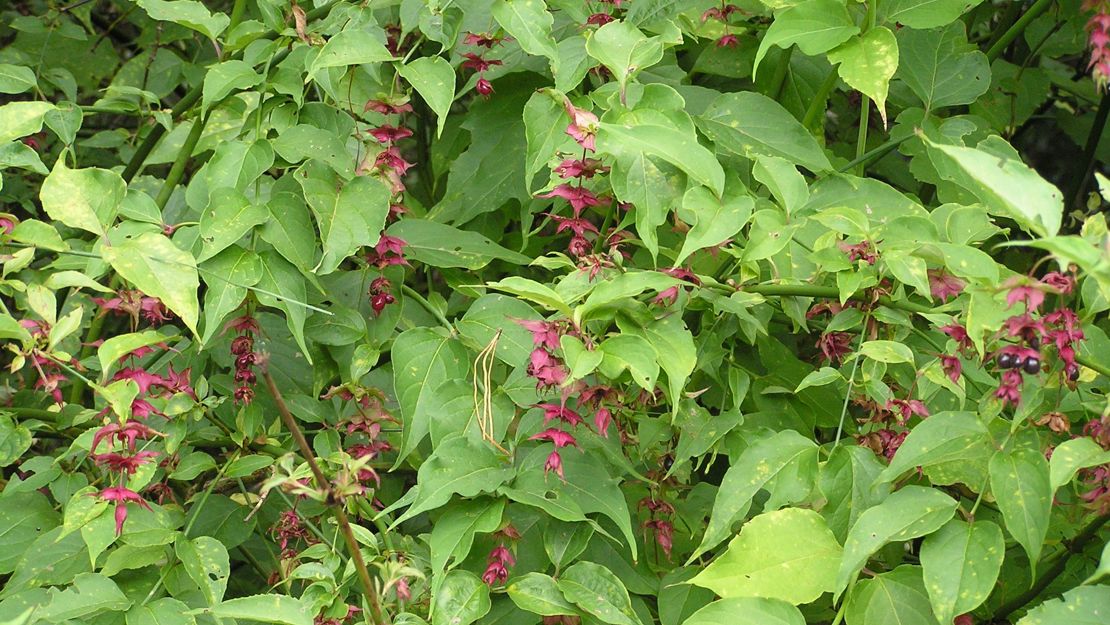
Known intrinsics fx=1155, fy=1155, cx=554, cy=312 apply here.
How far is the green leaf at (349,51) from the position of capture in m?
1.29

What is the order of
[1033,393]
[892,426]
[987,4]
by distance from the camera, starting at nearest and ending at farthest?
[1033,393] < [892,426] < [987,4]

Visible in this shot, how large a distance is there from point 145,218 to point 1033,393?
101 cm

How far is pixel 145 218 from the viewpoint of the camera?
1.38 meters

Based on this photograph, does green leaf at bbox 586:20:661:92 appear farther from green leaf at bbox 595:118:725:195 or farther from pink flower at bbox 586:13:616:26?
pink flower at bbox 586:13:616:26

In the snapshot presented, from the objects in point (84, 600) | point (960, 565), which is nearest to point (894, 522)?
point (960, 565)

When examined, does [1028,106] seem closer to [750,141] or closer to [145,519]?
[750,141]

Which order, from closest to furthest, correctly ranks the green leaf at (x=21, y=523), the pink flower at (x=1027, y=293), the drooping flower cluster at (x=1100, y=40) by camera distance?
1. the pink flower at (x=1027, y=293)
2. the drooping flower cluster at (x=1100, y=40)
3. the green leaf at (x=21, y=523)

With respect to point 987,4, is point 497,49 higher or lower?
higher

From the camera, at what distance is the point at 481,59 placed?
1608mm

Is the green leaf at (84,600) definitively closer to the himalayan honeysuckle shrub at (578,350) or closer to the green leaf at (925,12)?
the himalayan honeysuckle shrub at (578,350)

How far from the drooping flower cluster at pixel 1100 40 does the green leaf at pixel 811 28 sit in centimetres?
26

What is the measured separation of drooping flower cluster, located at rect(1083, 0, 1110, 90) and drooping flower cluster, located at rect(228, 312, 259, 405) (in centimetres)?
100

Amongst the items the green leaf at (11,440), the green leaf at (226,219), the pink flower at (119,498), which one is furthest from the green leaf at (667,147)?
the green leaf at (11,440)

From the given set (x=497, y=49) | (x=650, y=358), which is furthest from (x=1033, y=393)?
(x=497, y=49)
